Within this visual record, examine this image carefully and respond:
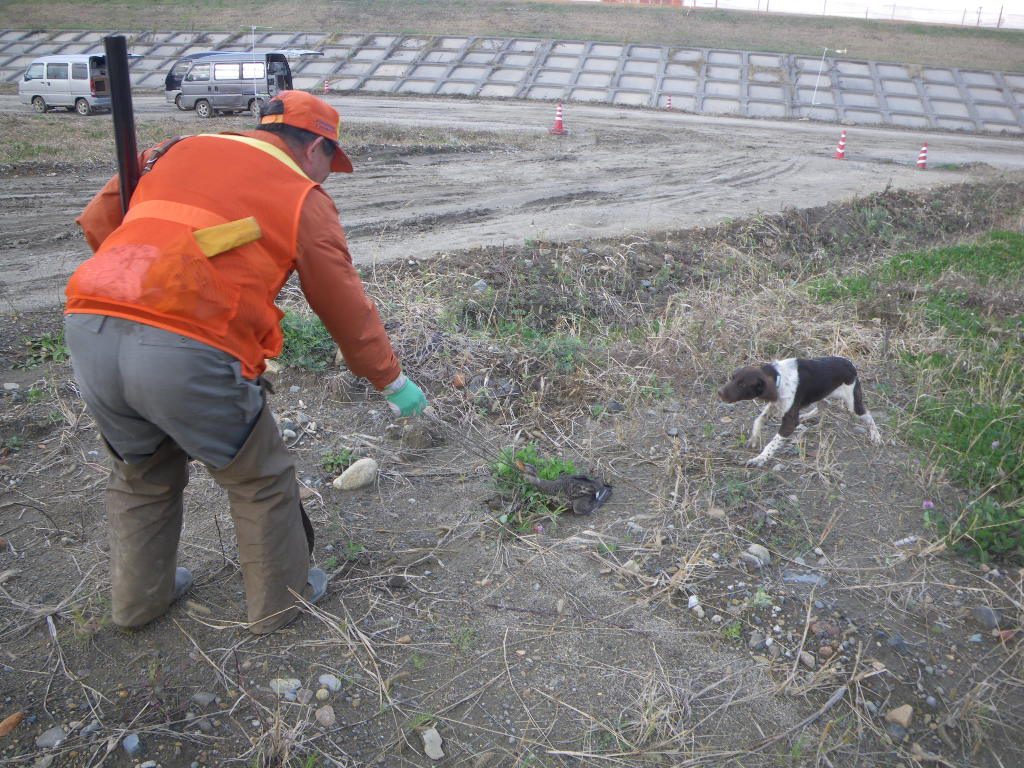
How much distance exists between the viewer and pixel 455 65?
25.6 m

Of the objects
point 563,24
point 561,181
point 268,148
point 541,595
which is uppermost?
point 563,24

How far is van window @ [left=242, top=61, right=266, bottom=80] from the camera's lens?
17719mm

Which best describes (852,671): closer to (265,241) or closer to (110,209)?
(265,241)

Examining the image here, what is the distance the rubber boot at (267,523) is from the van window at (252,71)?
57.0ft

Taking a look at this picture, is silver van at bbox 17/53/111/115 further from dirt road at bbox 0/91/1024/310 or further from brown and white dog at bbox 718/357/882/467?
brown and white dog at bbox 718/357/882/467

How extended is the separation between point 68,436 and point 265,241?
249cm

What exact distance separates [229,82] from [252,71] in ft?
1.98

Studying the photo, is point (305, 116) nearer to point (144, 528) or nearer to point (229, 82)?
point (144, 528)

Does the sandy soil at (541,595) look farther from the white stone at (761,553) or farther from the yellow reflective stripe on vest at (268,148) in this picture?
the yellow reflective stripe on vest at (268,148)

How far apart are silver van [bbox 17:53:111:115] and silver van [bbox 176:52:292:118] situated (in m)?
2.07

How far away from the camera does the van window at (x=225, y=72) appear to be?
703 inches

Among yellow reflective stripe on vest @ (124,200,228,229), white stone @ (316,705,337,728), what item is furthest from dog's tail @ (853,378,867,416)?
yellow reflective stripe on vest @ (124,200,228,229)

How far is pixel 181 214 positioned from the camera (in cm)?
239

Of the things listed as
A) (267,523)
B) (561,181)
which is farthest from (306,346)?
(561,181)
